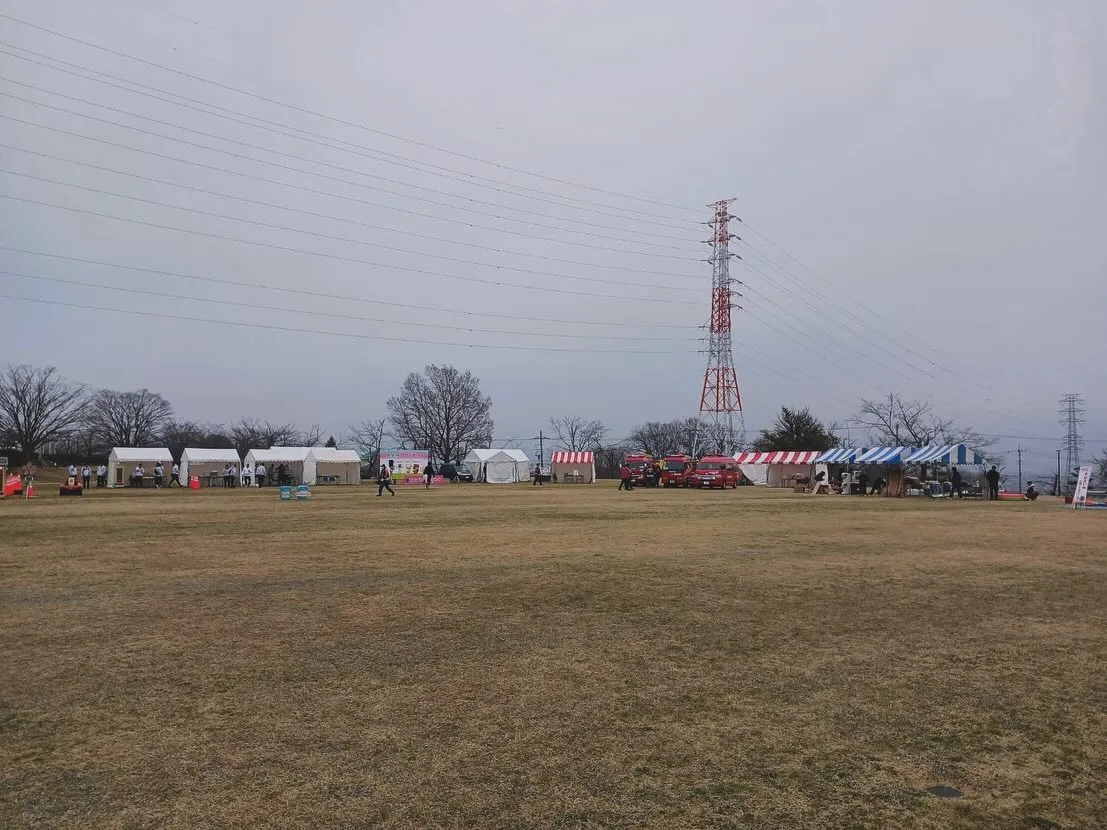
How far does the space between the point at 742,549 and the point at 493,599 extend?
6518 millimetres

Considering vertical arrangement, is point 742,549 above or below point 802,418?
below

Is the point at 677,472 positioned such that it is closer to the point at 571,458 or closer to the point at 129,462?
the point at 571,458

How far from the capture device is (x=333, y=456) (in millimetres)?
56000

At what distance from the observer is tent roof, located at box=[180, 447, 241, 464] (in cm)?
5088

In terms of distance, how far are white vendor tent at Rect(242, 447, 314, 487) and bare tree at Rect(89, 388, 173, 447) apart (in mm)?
51305

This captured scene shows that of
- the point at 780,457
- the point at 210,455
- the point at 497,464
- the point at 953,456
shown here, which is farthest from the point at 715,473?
the point at 210,455

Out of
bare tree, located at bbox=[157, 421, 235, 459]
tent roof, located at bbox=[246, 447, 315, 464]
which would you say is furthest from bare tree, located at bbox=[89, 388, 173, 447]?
tent roof, located at bbox=[246, 447, 315, 464]

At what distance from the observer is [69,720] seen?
14.6 ft

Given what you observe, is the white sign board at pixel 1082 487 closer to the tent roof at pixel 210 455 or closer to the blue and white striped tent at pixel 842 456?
the blue and white striped tent at pixel 842 456

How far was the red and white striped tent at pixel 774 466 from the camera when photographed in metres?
54.8

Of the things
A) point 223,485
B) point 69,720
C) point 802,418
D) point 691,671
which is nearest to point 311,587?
point 69,720

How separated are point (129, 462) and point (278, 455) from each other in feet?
31.5

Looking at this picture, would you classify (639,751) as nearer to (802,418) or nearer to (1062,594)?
(1062,594)

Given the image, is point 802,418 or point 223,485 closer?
point 223,485
